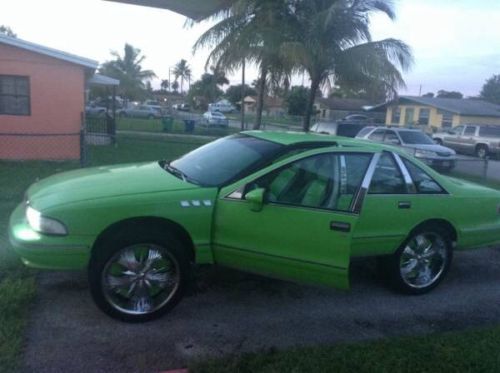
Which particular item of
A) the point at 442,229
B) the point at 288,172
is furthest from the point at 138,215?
the point at 442,229

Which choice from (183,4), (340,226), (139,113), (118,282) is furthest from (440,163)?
(139,113)

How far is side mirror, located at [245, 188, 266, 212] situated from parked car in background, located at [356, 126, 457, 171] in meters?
10.9

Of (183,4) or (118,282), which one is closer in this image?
(118,282)

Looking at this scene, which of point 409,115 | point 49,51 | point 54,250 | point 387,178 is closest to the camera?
point 54,250

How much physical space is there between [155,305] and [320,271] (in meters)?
1.37

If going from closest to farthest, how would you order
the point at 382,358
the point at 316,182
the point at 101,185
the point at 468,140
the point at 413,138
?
1. the point at 382,358
2. the point at 101,185
3. the point at 316,182
4. the point at 413,138
5. the point at 468,140

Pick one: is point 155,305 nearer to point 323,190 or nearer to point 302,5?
point 323,190

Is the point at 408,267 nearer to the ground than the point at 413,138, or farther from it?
→ nearer to the ground

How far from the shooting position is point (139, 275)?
12.6 feet

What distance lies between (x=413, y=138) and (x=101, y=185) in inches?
545

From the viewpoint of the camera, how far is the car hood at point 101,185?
3834 mm

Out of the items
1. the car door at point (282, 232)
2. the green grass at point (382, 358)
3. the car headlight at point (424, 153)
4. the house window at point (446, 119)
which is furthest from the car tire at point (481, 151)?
the car door at point (282, 232)

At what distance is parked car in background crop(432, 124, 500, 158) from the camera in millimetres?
22891

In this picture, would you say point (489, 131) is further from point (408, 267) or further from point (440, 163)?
point (408, 267)
